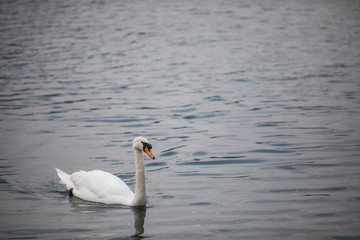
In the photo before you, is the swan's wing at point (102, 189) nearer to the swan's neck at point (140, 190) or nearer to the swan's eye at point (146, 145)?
the swan's neck at point (140, 190)

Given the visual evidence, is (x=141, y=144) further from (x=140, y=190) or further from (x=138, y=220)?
(x=138, y=220)

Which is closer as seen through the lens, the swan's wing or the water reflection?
the water reflection

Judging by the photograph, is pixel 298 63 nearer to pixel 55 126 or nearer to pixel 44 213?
pixel 55 126

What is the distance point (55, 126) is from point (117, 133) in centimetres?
250

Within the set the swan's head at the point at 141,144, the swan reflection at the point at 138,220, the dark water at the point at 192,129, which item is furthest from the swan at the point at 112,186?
the dark water at the point at 192,129

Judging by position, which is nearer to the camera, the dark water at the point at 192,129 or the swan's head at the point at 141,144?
the dark water at the point at 192,129

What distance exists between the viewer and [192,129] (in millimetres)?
19125

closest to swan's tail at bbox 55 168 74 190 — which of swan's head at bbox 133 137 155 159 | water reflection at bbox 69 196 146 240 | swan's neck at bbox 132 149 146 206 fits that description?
water reflection at bbox 69 196 146 240

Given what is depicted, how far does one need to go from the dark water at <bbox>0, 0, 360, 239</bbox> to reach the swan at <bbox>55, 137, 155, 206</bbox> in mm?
243

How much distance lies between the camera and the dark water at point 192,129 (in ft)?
36.6

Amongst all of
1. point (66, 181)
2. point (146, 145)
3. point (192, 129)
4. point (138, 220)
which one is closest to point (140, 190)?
point (138, 220)

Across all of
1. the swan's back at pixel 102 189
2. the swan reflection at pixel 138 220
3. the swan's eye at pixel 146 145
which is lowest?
the swan reflection at pixel 138 220

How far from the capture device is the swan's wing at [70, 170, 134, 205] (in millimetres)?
12062

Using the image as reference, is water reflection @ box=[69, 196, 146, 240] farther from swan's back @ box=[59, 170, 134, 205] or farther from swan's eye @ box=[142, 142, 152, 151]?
swan's eye @ box=[142, 142, 152, 151]
